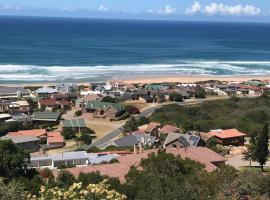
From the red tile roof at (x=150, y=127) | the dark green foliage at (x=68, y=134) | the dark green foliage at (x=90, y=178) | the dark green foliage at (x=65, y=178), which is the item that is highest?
the dark green foliage at (x=90, y=178)

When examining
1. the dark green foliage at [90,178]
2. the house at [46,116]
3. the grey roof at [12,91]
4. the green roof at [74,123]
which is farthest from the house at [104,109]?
the dark green foliage at [90,178]

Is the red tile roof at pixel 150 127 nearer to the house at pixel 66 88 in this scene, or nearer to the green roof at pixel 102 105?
the green roof at pixel 102 105

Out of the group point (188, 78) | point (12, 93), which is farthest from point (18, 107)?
point (188, 78)

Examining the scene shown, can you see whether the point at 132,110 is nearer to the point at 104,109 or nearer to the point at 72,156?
the point at 104,109

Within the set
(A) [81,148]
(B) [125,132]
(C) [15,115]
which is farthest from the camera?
(C) [15,115]

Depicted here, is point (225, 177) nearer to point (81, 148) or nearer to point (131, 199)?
point (131, 199)

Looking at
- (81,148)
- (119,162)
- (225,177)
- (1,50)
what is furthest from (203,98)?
(1,50)
